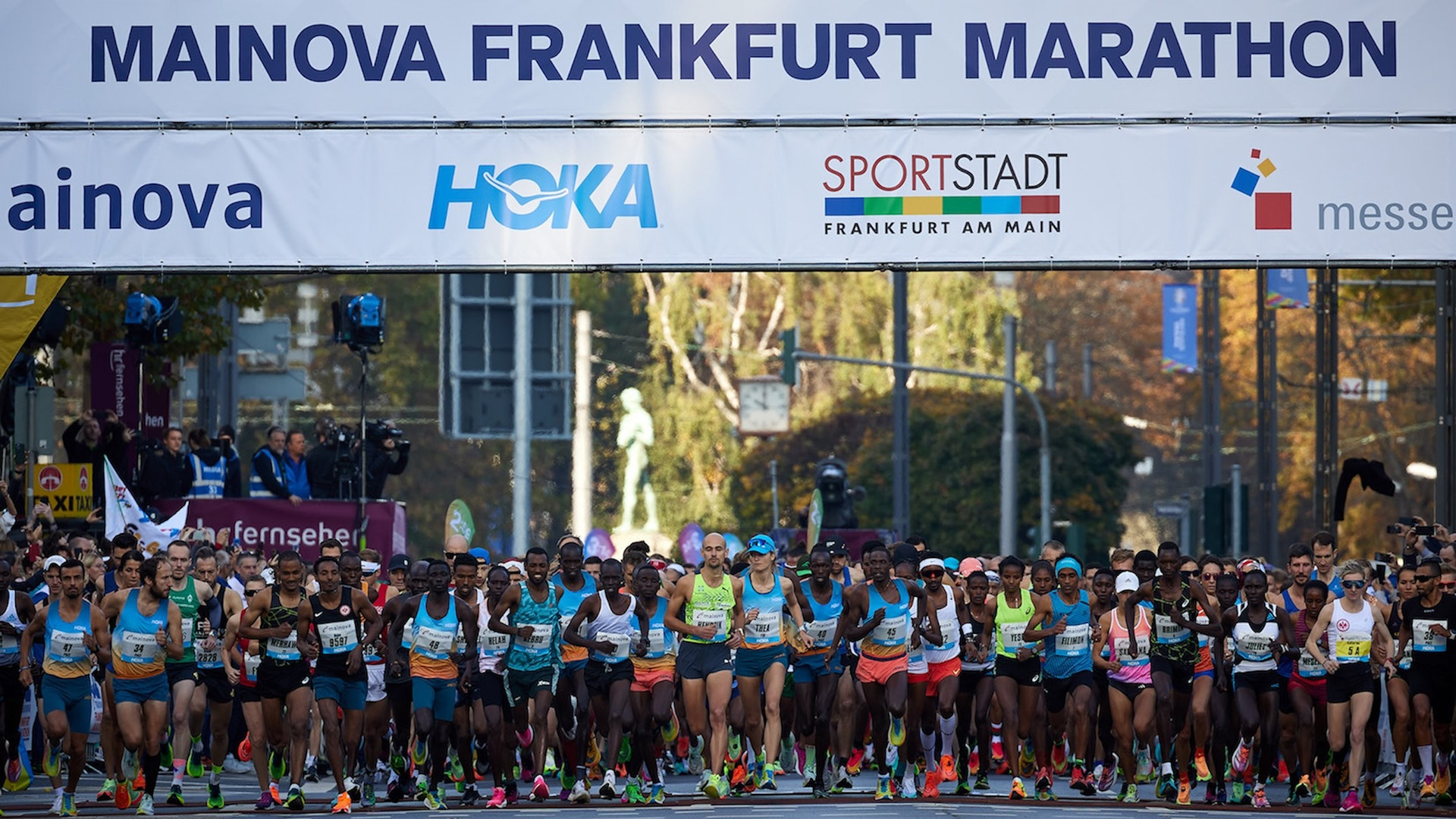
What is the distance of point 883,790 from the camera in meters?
18.0

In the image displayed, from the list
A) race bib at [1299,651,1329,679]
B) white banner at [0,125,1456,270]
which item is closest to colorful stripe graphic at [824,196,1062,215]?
white banner at [0,125,1456,270]

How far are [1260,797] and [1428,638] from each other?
1.74 metres

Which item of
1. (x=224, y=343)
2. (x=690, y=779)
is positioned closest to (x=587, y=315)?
(x=224, y=343)

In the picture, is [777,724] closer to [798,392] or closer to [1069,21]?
[1069,21]

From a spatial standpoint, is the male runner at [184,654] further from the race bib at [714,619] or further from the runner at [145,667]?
the race bib at [714,619]

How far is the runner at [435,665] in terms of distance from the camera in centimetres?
1789

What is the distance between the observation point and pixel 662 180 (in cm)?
1830

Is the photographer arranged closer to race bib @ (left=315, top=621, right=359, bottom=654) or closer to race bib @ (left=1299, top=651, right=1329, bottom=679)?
race bib @ (left=315, top=621, right=359, bottom=654)

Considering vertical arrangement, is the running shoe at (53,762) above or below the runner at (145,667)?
below

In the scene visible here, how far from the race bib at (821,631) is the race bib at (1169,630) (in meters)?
2.44

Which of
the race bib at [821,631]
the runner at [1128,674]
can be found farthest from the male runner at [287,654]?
the runner at [1128,674]

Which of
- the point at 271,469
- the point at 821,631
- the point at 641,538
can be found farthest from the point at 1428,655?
the point at 641,538

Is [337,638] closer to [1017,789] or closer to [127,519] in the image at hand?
[1017,789]

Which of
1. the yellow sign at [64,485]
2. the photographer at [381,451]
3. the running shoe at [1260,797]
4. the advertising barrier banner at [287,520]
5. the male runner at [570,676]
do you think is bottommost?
the running shoe at [1260,797]
